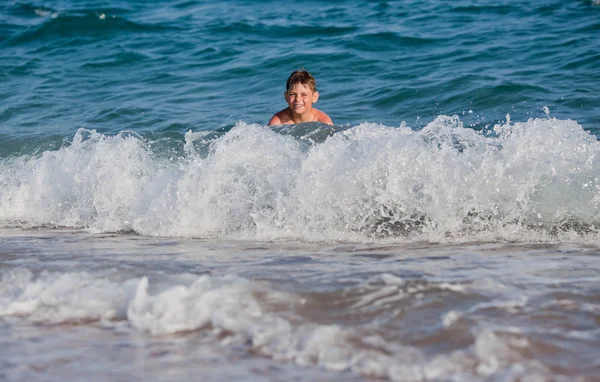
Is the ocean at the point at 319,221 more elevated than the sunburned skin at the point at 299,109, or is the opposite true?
the sunburned skin at the point at 299,109

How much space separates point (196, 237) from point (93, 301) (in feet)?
5.55

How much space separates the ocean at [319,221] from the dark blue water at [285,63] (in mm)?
54

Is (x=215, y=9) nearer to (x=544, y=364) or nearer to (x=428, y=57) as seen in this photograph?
(x=428, y=57)

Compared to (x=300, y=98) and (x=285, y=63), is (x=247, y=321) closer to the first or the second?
(x=300, y=98)

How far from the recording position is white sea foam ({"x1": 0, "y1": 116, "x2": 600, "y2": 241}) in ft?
15.6

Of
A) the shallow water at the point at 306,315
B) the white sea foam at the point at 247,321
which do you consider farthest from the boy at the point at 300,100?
the white sea foam at the point at 247,321

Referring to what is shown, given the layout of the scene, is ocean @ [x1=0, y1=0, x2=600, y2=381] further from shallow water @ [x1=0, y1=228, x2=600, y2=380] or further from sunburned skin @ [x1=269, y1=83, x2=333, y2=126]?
sunburned skin @ [x1=269, y1=83, x2=333, y2=126]

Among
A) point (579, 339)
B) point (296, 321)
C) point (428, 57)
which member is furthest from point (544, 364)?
point (428, 57)

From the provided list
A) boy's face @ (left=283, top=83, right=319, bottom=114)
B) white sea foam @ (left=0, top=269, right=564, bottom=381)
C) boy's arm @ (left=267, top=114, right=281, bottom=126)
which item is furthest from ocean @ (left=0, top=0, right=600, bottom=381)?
boy's arm @ (left=267, top=114, right=281, bottom=126)

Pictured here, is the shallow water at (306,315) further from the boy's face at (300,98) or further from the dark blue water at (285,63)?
the dark blue water at (285,63)

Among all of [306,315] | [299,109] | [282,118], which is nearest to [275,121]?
[282,118]

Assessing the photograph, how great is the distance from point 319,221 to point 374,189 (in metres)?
0.40

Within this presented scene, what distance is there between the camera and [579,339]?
108 inches

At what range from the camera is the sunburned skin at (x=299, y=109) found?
285 inches
